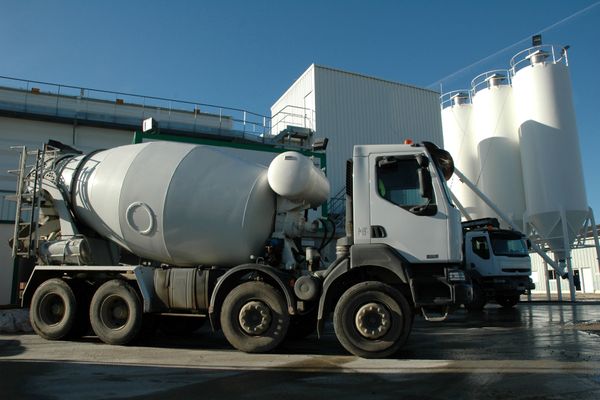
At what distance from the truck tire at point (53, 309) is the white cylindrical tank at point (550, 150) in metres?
18.6

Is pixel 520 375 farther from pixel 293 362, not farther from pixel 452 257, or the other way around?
pixel 293 362

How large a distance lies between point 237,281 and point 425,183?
11.1 feet

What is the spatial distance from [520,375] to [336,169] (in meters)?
16.5

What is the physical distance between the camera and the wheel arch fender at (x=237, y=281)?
7348mm

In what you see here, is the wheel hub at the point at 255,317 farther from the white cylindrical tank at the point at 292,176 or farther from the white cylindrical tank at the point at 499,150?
the white cylindrical tank at the point at 499,150

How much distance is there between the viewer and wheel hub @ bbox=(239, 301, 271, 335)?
7.33 meters

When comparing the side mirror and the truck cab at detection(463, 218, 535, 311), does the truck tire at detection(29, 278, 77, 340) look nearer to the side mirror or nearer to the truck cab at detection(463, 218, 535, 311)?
the side mirror

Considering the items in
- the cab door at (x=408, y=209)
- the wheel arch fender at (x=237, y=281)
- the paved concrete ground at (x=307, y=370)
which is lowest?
the paved concrete ground at (x=307, y=370)

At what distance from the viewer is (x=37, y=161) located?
30.1 ft

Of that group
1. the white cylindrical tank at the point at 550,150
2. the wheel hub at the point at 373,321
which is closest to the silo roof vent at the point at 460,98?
the white cylindrical tank at the point at 550,150

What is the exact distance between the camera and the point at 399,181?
7137 mm

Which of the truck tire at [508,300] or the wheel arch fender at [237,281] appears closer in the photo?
the wheel arch fender at [237,281]

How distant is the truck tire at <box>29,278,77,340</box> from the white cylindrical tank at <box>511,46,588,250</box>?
18.6 metres

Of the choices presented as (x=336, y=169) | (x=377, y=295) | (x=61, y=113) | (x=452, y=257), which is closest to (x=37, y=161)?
Answer: (x=377, y=295)
